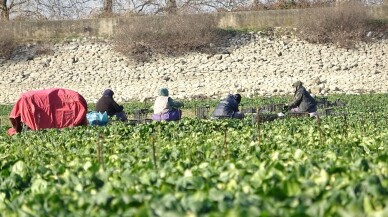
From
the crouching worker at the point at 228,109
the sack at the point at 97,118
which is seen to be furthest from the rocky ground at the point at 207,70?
the sack at the point at 97,118

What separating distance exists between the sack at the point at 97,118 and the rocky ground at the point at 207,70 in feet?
44.3

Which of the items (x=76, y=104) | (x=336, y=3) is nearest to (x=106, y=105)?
(x=76, y=104)

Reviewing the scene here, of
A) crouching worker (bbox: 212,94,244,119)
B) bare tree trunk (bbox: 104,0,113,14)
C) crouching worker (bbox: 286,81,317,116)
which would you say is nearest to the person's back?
crouching worker (bbox: 286,81,317,116)

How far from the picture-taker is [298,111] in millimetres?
19734

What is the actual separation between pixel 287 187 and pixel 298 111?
14.8 meters

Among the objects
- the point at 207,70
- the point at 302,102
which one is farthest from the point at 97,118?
the point at 207,70

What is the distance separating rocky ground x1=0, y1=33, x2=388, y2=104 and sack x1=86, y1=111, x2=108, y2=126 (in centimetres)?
1351

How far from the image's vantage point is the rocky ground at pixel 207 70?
33312 mm

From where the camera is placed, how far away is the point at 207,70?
36219 mm

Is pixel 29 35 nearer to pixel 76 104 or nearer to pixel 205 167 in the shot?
pixel 76 104

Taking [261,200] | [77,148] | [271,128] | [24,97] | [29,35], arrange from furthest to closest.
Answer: [29,35]
[24,97]
[271,128]
[77,148]
[261,200]

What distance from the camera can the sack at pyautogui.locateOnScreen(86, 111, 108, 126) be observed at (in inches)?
712

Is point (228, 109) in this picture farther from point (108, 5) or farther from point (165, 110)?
point (108, 5)

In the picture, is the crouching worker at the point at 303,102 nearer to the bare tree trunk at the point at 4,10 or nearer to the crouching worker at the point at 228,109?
the crouching worker at the point at 228,109
